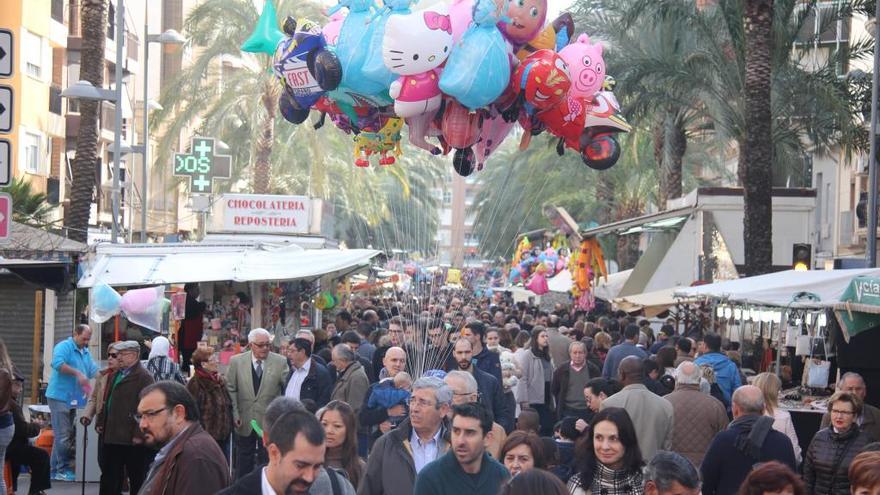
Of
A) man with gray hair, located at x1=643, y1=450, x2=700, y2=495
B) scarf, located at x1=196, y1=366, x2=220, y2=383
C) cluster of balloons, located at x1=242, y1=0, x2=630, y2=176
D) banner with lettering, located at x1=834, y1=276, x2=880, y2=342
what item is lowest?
scarf, located at x1=196, y1=366, x2=220, y2=383

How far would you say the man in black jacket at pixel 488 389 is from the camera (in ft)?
37.7

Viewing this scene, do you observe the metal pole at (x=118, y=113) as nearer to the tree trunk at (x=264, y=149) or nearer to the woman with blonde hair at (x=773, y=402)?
the tree trunk at (x=264, y=149)

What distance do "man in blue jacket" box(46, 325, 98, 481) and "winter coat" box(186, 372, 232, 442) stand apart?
A: 323 centimetres

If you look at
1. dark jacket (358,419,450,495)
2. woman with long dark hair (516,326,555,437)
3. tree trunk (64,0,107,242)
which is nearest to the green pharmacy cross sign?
tree trunk (64,0,107,242)

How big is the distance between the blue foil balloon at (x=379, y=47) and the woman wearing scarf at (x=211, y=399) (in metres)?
2.89

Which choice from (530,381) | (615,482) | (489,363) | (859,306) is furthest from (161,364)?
(615,482)

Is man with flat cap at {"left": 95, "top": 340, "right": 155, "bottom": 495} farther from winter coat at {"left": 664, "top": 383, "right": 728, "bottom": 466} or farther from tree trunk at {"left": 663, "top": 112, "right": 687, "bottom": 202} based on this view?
tree trunk at {"left": 663, "top": 112, "right": 687, "bottom": 202}

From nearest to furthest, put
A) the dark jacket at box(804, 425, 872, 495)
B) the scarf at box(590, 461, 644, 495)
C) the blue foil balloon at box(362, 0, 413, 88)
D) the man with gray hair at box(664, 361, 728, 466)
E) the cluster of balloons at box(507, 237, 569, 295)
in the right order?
the scarf at box(590, 461, 644, 495), the dark jacket at box(804, 425, 872, 495), the man with gray hair at box(664, 361, 728, 466), the blue foil balloon at box(362, 0, 413, 88), the cluster of balloons at box(507, 237, 569, 295)

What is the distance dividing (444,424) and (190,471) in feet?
7.40

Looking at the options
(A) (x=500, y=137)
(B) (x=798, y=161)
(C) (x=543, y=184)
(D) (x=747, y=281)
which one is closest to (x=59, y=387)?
(A) (x=500, y=137)

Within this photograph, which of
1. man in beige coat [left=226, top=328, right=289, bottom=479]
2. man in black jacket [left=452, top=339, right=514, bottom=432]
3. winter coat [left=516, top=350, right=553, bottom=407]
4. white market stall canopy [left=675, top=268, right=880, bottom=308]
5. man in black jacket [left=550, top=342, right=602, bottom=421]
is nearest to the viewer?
man in black jacket [left=452, top=339, right=514, bottom=432]

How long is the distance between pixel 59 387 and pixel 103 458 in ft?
10.7

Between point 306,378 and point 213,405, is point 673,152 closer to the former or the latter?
point 306,378

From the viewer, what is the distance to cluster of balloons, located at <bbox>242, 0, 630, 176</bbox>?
12.6 m
